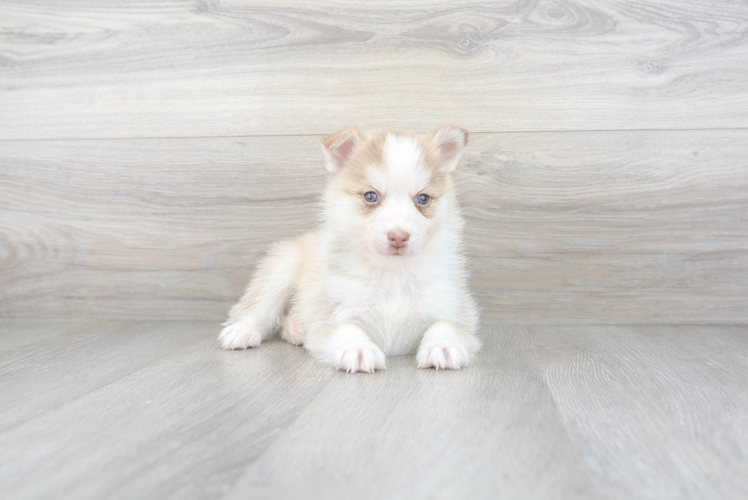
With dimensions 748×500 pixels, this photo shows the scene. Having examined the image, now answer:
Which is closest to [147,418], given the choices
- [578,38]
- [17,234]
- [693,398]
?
[693,398]

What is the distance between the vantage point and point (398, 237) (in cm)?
148

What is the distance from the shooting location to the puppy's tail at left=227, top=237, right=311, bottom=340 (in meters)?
1.89

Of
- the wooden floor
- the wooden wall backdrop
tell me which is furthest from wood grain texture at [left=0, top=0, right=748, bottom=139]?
the wooden floor

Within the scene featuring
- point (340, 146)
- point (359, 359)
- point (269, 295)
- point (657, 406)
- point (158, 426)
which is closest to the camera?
point (158, 426)

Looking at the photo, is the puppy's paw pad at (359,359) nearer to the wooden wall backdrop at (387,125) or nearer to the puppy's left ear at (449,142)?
the puppy's left ear at (449,142)

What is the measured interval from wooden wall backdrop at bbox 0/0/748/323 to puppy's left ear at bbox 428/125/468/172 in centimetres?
36

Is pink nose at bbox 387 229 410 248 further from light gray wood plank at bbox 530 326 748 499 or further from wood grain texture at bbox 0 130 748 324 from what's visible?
wood grain texture at bbox 0 130 748 324

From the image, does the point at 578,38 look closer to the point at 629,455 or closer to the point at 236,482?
the point at 629,455

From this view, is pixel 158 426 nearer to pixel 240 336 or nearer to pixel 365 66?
pixel 240 336

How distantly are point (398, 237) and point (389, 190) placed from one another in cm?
17

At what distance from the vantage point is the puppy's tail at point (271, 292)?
74.4 inches

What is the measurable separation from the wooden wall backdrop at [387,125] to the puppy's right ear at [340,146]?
0.41 m

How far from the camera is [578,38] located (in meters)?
2.05

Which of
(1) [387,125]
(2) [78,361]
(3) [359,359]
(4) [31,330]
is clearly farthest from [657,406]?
(4) [31,330]
